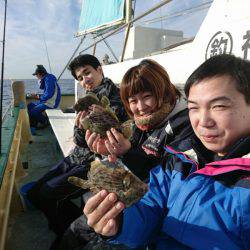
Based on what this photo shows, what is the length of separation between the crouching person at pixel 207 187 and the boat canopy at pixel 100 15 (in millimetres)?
6030

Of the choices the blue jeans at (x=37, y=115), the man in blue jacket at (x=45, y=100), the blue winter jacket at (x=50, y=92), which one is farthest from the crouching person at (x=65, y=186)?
the blue winter jacket at (x=50, y=92)

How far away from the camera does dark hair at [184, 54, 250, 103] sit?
141 cm

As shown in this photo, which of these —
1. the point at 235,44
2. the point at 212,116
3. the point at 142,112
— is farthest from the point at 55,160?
the point at 212,116

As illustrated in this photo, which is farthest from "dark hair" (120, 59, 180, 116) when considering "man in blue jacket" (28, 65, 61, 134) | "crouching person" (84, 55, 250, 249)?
"man in blue jacket" (28, 65, 61, 134)

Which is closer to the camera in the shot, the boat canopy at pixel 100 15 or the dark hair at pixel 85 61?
the dark hair at pixel 85 61

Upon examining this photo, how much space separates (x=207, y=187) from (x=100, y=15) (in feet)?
28.5

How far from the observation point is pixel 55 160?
5.79 metres

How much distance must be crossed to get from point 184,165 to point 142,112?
839 millimetres

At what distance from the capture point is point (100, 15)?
907 cm

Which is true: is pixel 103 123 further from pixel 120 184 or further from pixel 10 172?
pixel 10 172

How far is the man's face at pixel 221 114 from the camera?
138 centimetres

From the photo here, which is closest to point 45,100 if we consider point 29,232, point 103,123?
point 29,232

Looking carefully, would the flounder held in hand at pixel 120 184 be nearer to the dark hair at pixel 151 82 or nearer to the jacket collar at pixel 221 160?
the jacket collar at pixel 221 160

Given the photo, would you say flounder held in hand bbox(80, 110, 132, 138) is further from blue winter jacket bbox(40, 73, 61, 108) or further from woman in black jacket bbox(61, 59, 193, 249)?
blue winter jacket bbox(40, 73, 61, 108)
